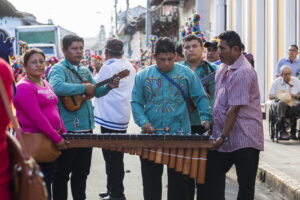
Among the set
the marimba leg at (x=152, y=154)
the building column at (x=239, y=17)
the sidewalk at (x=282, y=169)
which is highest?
the building column at (x=239, y=17)

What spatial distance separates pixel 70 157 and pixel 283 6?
453 inches

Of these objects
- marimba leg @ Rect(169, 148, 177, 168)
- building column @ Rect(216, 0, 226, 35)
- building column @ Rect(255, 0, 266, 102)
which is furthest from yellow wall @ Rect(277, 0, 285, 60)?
marimba leg @ Rect(169, 148, 177, 168)

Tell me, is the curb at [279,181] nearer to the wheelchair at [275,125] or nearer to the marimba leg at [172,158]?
the marimba leg at [172,158]

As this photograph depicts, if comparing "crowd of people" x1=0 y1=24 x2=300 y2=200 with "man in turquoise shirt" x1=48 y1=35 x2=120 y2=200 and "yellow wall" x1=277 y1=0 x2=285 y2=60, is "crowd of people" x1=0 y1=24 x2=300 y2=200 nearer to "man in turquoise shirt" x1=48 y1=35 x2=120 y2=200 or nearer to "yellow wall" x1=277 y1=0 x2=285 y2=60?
"man in turquoise shirt" x1=48 y1=35 x2=120 y2=200

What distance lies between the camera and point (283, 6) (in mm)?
15406

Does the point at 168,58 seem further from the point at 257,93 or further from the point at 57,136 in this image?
the point at 57,136

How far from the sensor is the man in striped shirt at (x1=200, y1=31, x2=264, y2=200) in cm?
470

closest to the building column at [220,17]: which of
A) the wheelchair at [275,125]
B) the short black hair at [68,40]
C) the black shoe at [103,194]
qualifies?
the wheelchair at [275,125]

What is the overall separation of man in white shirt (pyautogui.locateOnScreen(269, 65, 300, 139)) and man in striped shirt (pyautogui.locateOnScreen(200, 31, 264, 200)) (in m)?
6.55

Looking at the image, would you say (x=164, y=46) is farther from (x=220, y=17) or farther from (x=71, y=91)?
(x=220, y=17)

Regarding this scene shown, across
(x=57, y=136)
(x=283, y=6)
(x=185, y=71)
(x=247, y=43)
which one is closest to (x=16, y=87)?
(x=57, y=136)

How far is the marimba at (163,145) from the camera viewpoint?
4492mm

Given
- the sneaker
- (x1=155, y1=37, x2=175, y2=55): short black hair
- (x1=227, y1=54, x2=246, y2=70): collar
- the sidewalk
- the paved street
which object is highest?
(x1=155, y1=37, x2=175, y2=55): short black hair

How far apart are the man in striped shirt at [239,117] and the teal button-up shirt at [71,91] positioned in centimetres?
139
